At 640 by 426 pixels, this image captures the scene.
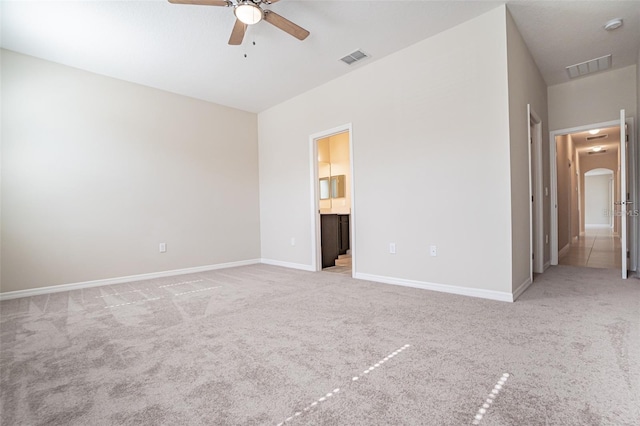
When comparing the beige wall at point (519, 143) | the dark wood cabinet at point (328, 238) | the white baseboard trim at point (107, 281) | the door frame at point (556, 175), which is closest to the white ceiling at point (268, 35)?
the beige wall at point (519, 143)

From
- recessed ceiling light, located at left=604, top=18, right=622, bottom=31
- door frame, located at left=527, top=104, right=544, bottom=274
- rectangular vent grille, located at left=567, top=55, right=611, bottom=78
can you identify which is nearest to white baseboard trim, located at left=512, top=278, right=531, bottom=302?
door frame, located at left=527, top=104, right=544, bottom=274

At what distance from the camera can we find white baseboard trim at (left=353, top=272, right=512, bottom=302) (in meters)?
2.78

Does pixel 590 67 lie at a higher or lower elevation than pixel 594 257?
higher

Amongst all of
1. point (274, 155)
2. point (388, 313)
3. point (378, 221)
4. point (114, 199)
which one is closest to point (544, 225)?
point (378, 221)

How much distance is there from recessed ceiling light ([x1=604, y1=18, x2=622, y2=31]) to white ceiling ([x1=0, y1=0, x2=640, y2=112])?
0.05 m

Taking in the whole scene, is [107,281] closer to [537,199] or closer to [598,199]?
[537,199]

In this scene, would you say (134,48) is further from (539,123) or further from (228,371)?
(539,123)

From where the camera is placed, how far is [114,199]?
13.1ft

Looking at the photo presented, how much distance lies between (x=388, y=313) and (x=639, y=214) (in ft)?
12.5

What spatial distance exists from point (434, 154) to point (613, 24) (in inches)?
84.6

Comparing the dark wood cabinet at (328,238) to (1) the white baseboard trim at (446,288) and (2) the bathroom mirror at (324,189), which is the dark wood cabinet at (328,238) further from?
(2) the bathroom mirror at (324,189)

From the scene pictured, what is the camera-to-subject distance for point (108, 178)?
156 inches

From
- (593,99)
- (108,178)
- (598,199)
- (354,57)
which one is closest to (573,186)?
(593,99)

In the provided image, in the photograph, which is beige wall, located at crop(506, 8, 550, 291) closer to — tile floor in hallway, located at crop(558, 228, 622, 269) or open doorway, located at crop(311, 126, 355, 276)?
open doorway, located at crop(311, 126, 355, 276)
